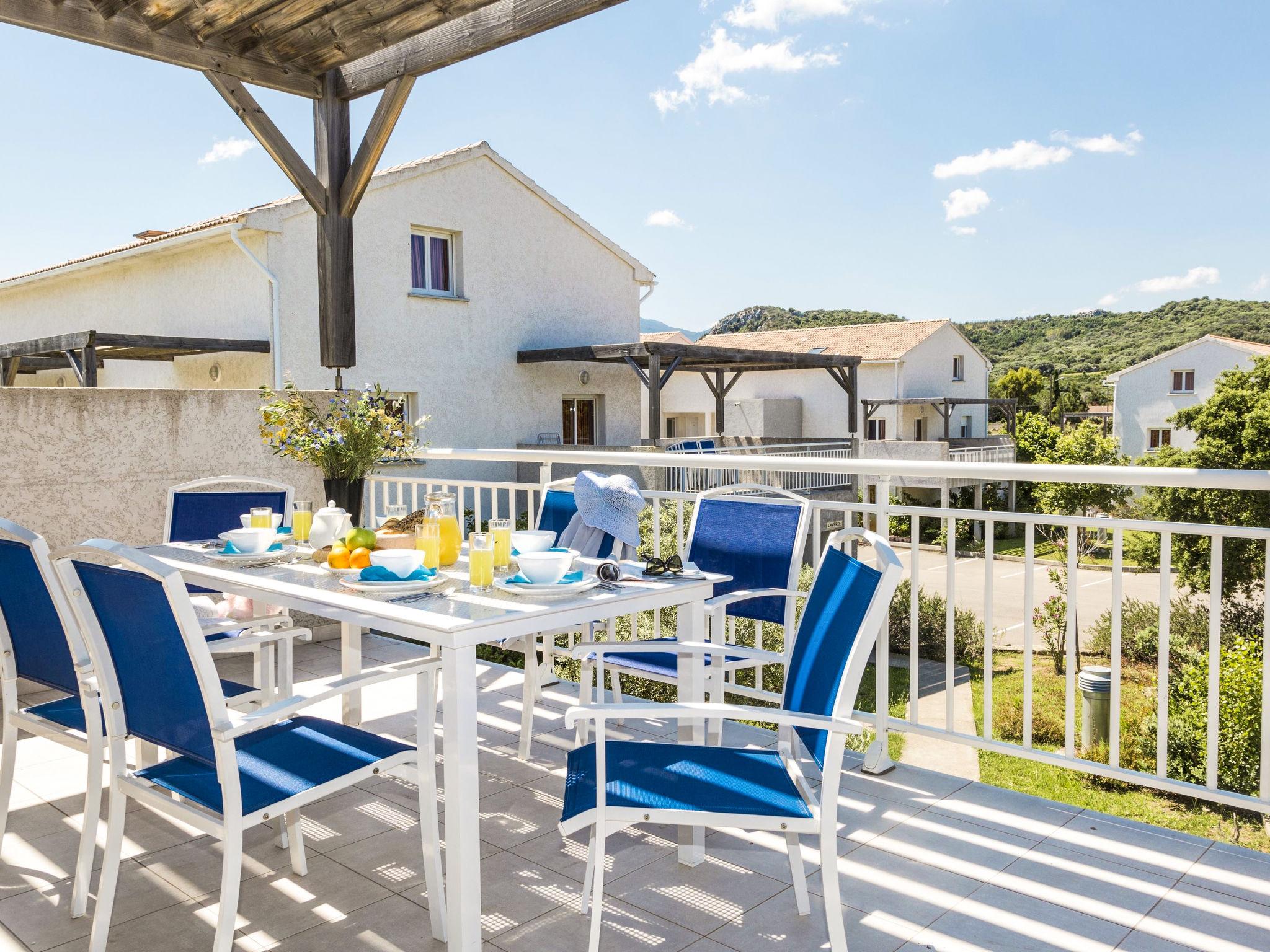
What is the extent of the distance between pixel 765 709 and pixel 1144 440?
36.5 metres

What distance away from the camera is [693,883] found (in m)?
2.23

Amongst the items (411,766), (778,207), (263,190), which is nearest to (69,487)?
(411,766)

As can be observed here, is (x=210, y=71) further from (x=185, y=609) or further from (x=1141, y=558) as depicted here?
(x=1141, y=558)

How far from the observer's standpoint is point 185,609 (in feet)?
5.29

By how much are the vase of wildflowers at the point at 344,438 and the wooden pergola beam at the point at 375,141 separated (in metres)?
1.27

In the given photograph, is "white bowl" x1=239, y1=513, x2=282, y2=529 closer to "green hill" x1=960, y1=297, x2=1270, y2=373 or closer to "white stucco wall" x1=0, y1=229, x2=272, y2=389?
"white stucco wall" x1=0, y1=229, x2=272, y2=389

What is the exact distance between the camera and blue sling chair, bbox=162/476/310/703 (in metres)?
2.70

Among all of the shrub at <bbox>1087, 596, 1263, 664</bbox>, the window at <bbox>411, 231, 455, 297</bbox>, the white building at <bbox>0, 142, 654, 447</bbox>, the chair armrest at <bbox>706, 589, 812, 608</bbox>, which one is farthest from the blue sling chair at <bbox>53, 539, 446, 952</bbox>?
the shrub at <bbox>1087, 596, 1263, 664</bbox>

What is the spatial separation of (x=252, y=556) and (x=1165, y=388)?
1436 inches

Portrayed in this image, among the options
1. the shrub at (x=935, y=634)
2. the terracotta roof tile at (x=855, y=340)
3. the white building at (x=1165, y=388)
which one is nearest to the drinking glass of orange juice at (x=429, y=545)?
the shrub at (x=935, y=634)

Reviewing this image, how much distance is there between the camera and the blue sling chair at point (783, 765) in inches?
64.0

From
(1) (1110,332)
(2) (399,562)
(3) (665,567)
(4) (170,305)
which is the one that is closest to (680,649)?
(3) (665,567)

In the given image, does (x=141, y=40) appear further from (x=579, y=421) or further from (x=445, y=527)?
(x=579, y=421)

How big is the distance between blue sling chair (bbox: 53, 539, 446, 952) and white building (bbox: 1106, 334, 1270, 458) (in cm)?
3520
